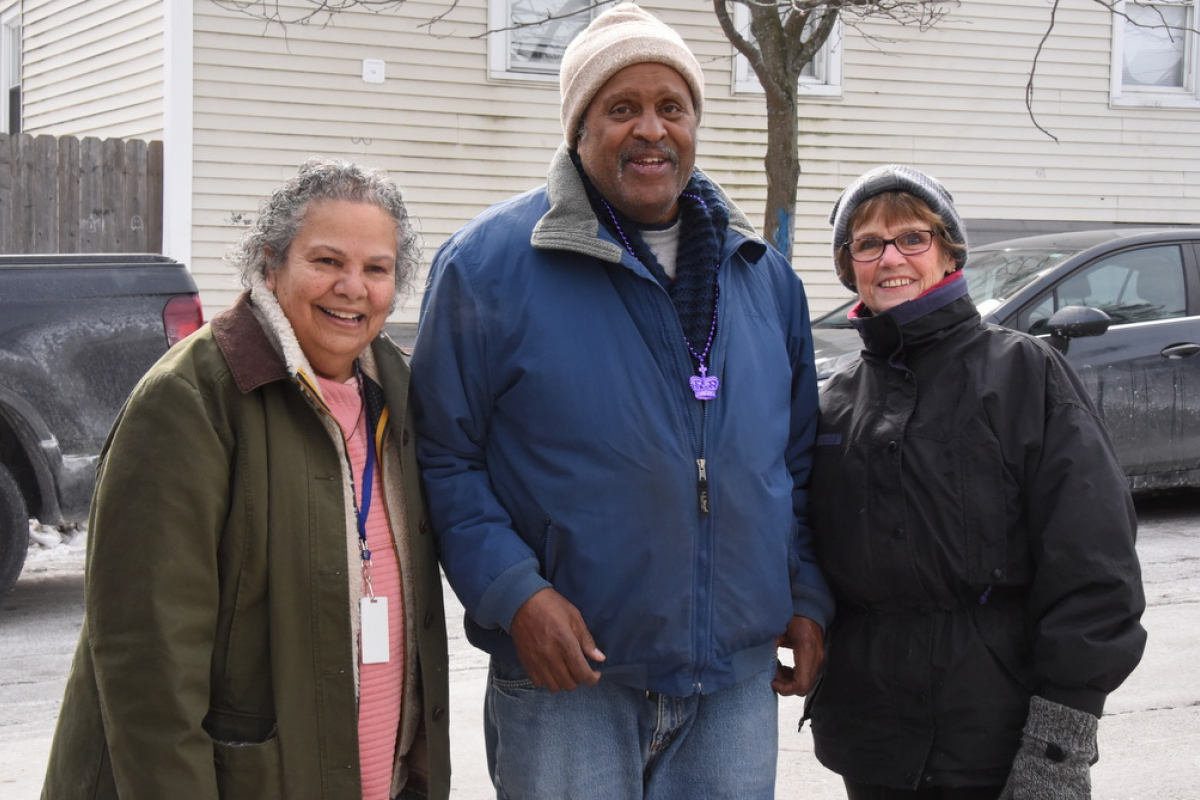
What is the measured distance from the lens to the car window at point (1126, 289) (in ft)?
23.1

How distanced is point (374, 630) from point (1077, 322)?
5.45 metres

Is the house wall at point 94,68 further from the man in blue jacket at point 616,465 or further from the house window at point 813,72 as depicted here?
the man in blue jacket at point 616,465

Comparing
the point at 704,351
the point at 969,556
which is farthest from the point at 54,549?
the point at 969,556

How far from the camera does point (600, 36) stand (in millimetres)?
2555

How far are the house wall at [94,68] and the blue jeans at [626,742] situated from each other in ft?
32.7

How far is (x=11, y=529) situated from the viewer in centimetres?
577

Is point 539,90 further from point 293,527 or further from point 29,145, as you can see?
point 293,527

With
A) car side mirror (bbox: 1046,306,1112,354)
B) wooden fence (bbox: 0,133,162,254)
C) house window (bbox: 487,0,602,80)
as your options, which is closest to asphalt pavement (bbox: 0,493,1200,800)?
car side mirror (bbox: 1046,306,1112,354)

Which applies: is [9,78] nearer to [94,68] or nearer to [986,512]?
[94,68]

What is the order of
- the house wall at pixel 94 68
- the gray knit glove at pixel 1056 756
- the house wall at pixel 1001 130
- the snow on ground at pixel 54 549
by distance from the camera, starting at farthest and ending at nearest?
the house wall at pixel 1001 130 → the house wall at pixel 94 68 → the snow on ground at pixel 54 549 → the gray knit glove at pixel 1056 756

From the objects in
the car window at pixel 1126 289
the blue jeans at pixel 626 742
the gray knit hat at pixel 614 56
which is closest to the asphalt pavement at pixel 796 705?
the car window at pixel 1126 289

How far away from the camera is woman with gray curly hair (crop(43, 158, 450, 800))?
6.66ft

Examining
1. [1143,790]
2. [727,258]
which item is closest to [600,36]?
[727,258]

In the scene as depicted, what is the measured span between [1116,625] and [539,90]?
10.2m
